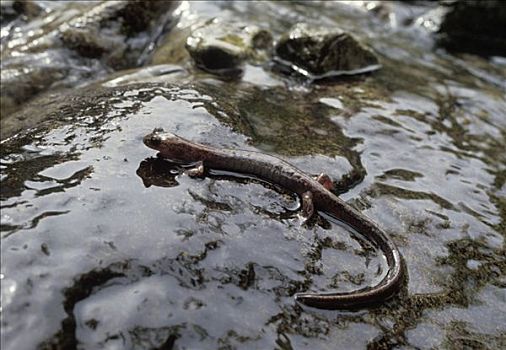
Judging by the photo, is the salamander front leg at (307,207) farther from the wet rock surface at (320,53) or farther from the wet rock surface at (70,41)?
the wet rock surface at (70,41)

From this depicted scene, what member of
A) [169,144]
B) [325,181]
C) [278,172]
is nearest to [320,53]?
[325,181]

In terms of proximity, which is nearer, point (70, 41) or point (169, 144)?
point (169, 144)

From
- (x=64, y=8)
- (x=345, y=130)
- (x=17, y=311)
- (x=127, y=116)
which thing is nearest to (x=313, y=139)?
(x=345, y=130)

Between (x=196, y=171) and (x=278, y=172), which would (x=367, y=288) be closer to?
(x=278, y=172)

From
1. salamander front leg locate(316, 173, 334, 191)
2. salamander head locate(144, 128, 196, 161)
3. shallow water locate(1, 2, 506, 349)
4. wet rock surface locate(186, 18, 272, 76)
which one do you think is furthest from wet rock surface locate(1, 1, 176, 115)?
salamander front leg locate(316, 173, 334, 191)

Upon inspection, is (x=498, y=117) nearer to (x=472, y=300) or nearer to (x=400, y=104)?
(x=400, y=104)

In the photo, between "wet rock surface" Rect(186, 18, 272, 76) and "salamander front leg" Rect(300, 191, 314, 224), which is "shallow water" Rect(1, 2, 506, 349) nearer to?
"salamander front leg" Rect(300, 191, 314, 224)
